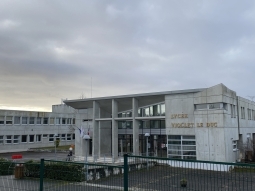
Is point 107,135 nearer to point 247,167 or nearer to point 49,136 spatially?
point 49,136

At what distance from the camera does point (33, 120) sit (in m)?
48.6

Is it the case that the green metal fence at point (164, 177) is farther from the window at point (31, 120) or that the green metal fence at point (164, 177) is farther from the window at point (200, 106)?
the window at point (31, 120)

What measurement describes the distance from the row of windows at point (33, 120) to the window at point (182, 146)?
1178 inches

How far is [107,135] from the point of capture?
33.2 m

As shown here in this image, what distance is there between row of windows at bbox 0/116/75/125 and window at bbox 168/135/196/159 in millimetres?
29912

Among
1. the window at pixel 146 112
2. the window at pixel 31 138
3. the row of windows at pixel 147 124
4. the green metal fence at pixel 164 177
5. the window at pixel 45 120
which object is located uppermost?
the window at pixel 146 112

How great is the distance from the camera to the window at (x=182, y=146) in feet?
79.8

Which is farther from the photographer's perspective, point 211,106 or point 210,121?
point 211,106

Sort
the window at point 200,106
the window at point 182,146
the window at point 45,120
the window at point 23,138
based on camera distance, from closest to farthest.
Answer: the window at point 200,106, the window at point 182,146, the window at point 23,138, the window at point 45,120

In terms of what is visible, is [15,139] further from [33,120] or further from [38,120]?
[38,120]

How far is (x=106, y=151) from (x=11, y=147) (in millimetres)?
20052

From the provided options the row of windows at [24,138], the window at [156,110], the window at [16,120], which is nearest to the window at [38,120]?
the row of windows at [24,138]

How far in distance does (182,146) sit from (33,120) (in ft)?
106

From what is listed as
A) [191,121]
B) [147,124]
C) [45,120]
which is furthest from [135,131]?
[45,120]
